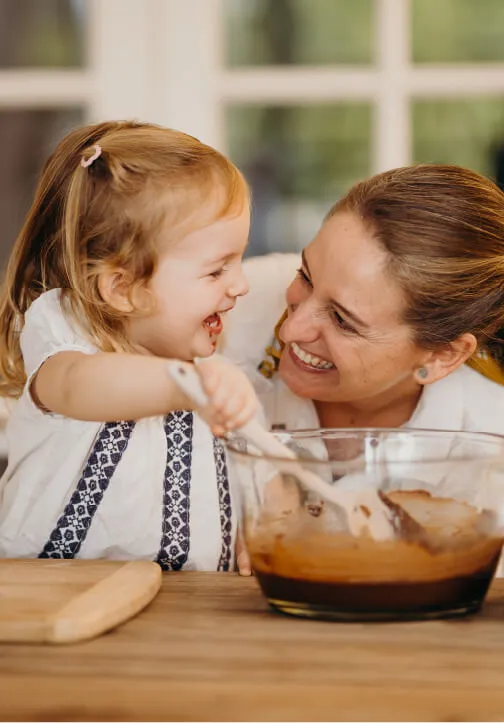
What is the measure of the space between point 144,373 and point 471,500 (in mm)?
377

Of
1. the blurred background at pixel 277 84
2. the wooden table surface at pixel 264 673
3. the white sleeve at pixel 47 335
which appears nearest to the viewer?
the wooden table surface at pixel 264 673

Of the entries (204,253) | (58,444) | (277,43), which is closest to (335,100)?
(277,43)

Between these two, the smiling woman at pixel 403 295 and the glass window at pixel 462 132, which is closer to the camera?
the smiling woman at pixel 403 295

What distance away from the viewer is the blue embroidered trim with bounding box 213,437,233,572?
151 cm

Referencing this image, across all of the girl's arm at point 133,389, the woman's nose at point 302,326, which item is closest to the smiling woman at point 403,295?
the woman's nose at point 302,326

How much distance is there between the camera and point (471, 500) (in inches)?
36.7

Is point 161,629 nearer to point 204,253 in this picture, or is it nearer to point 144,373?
point 144,373

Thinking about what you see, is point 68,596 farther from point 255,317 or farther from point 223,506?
point 255,317

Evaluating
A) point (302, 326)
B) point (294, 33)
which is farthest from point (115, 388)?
point (294, 33)

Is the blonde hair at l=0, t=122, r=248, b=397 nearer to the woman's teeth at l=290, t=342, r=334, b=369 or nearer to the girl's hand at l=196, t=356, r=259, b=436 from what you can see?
the woman's teeth at l=290, t=342, r=334, b=369

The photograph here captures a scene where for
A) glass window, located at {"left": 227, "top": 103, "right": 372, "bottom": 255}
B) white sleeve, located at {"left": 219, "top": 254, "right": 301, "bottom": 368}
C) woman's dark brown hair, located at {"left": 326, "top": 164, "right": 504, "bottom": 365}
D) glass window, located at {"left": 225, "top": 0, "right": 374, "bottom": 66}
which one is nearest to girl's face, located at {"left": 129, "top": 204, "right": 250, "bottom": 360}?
woman's dark brown hair, located at {"left": 326, "top": 164, "right": 504, "bottom": 365}

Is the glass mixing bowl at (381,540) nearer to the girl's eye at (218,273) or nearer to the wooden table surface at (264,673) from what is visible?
the wooden table surface at (264,673)

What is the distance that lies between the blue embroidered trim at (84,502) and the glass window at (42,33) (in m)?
1.60

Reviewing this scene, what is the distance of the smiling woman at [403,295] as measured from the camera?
1569 mm
